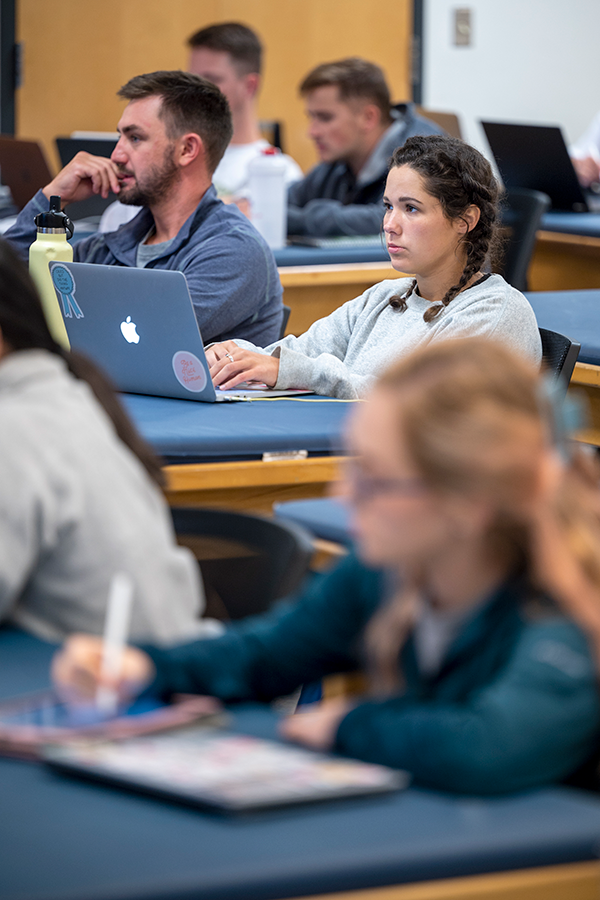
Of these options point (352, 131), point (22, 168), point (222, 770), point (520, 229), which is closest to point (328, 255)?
point (520, 229)

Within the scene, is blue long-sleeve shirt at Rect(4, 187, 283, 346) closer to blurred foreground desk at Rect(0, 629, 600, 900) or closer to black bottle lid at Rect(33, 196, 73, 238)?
black bottle lid at Rect(33, 196, 73, 238)

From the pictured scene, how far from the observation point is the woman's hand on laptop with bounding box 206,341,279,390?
7.36 feet

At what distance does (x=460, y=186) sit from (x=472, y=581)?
1.43 meters

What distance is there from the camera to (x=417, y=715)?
88 centimetres

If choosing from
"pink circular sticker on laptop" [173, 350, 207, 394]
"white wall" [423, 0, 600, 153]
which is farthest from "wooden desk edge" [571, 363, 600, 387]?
"white wall" [423, 0, 600, 153]

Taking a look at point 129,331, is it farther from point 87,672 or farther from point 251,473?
point 87,672

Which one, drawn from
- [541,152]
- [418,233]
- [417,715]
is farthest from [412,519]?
[541,152]

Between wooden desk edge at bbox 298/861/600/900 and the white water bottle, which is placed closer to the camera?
wooden desk edge at bbox 298/861/600/900

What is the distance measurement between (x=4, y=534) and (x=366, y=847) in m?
0.48

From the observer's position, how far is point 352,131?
4332 millimetres

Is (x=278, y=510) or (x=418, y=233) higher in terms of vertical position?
(x=418, y=233)

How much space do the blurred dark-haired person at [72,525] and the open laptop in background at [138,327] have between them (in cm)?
81

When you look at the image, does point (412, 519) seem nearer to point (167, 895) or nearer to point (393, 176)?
point (167, 895)

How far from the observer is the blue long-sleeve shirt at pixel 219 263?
2.53m
